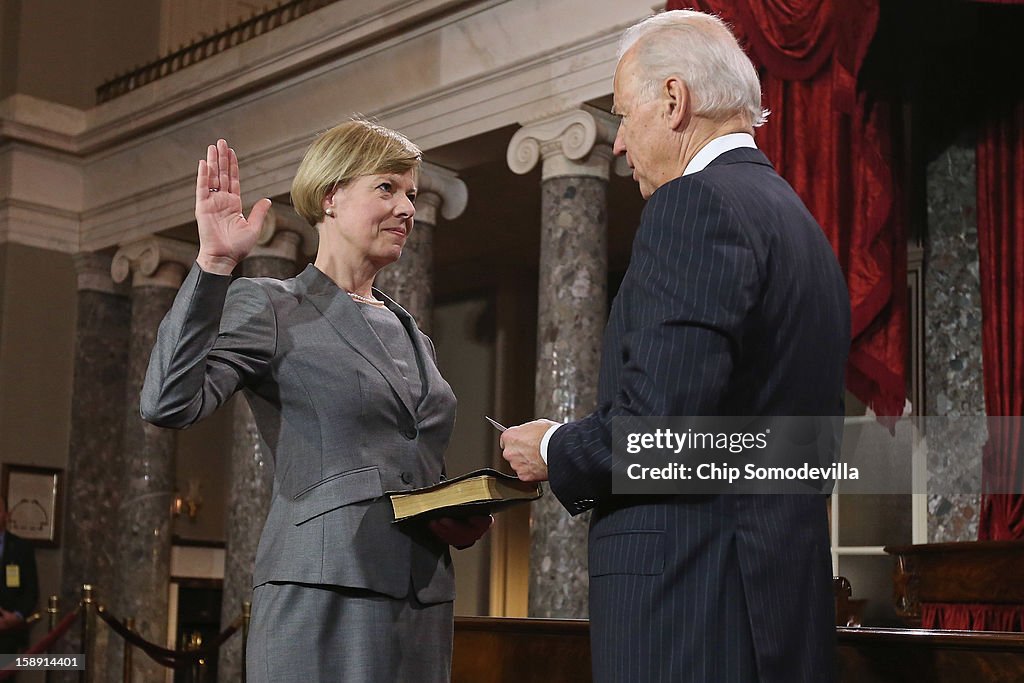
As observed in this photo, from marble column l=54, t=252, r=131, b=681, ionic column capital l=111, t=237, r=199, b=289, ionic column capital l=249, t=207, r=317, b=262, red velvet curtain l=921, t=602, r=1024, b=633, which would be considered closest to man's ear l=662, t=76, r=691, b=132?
red velvet curtain l=921, t=602, r=1024, b=633

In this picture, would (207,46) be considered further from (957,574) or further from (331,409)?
(331,409)

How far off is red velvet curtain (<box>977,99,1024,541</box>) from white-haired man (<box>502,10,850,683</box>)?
5.40 meters

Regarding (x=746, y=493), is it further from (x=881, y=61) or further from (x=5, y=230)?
(x=5, y=230)

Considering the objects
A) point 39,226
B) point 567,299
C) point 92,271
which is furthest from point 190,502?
point 567,299

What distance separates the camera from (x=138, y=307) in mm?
11469

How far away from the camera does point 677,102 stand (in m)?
2.21

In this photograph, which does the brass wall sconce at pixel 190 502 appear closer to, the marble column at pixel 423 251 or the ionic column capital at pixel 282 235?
the ionic column capital at pixel 282 235

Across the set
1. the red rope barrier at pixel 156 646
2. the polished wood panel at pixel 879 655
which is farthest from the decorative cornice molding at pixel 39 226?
the polished wood panel at pixel 879 655

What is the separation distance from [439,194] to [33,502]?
4.85 meters

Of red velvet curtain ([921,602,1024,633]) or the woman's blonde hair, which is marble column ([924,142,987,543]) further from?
the woman's blonde hair

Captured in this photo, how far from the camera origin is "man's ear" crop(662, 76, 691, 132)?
2209 mm

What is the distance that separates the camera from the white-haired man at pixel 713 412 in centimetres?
198

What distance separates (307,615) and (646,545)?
27.7 inches

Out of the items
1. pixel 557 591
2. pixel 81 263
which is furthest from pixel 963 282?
pixel 81 263
